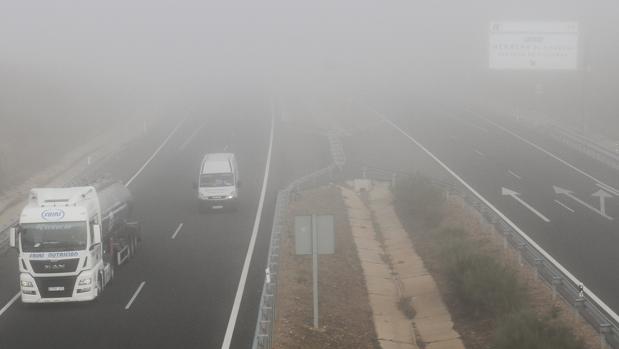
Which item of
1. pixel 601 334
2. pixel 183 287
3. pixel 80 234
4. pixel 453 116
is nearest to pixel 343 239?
pixel 183 287

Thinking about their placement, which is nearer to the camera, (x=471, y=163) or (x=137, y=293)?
(x=137, y=293)

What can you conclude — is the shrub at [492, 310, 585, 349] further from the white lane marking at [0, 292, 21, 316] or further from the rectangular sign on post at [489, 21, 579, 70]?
the rectangular sign on post at [489, 21, 579, 70]

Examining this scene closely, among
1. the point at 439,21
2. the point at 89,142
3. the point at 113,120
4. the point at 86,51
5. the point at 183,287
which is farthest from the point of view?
the point at 439,21

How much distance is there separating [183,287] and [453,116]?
50.3m

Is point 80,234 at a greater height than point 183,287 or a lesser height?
greater

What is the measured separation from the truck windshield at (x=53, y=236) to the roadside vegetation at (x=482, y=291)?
10.9m

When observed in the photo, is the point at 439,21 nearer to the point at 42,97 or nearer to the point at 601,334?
the point at 42,97

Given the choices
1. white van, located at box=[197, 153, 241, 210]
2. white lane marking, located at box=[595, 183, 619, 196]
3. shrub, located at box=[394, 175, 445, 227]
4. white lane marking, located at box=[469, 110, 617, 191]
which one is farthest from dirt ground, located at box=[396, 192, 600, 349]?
white lane marking, located at box=[469, 110, 617, 191]

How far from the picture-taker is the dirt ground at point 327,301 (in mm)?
18766

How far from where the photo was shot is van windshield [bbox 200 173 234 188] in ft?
114

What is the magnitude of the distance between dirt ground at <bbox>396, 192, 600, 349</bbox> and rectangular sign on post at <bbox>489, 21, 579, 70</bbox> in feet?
52.5

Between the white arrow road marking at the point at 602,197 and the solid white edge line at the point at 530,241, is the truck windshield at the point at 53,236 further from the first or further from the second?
the white arrow road marking at the point at 602,197

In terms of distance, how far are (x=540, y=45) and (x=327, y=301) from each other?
2980 centimetres

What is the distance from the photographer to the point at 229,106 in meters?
83.1
